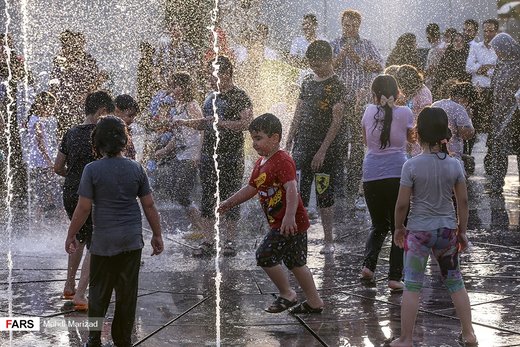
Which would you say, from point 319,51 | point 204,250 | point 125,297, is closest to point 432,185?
point 125,297

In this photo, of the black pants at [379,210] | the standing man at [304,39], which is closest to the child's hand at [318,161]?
the black pants at [379,210]

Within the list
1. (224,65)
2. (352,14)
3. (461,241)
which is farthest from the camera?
(352,14)

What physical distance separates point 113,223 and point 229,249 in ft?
10.4

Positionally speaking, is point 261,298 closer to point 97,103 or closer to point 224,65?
point 97,103

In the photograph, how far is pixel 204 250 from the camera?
837 centimetres

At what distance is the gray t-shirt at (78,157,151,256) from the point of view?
5184mm

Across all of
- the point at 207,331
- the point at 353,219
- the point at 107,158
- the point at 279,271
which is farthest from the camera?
the point at 353,219

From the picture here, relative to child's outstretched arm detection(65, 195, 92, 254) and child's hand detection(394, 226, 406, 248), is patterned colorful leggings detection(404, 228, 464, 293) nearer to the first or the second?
child's hand detection(394, 226, 406, 248)

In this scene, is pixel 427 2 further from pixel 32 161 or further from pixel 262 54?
pixel 32 161

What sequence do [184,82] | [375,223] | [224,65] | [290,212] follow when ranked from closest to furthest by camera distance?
[290,212]
[375,223]
[224,65]
[184,82]

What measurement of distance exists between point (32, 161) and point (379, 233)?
5.14 meters

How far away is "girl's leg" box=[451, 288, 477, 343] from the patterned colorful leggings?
4 cm

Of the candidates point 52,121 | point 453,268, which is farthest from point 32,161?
point 453,268

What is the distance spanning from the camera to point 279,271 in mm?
6129
